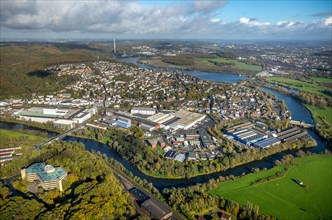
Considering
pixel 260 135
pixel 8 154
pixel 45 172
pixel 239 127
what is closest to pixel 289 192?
pixel 260 135

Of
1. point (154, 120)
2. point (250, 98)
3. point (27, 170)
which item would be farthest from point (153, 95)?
point (27, 170)

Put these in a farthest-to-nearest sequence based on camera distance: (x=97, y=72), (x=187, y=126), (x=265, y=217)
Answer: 1. (x=97, y=72)
2. (x=187, y=126)
3. (x=265, y=217)

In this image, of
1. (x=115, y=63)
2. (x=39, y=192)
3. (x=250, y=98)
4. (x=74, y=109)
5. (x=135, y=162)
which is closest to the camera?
(x=39, y=192)

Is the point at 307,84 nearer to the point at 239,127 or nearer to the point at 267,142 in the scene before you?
the point at 239,127

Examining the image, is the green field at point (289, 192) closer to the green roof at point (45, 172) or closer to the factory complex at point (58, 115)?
the green roof at point (45, 172)

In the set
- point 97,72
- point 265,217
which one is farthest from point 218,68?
point 265,217

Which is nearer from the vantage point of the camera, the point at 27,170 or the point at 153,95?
the point at 27,170

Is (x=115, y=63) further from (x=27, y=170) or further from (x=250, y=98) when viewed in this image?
(x=27, y=170)
